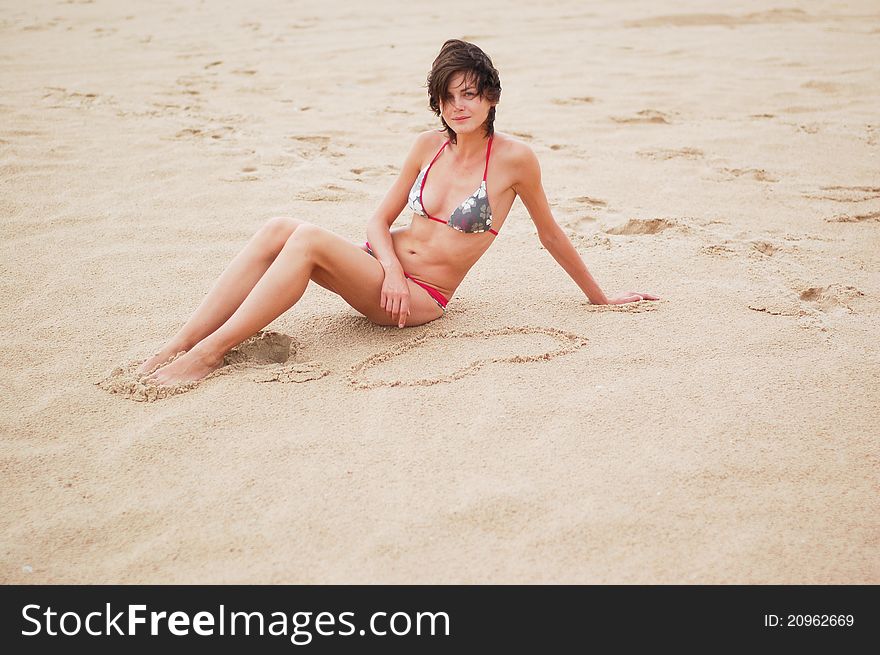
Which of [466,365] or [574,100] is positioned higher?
[574,100]

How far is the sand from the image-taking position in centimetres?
216

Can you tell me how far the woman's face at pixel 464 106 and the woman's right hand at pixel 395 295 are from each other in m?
0.62

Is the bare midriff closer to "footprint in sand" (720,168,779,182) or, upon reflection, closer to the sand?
the sand

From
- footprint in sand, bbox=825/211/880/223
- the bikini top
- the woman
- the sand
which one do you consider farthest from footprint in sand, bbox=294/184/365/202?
footprint in sand, bbox=825/211/880/223

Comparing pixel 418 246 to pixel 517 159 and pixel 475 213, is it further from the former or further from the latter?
pixel 517 159

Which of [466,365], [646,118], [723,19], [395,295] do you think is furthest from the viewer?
[723,19]

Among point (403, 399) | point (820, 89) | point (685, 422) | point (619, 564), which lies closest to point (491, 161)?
point (403, 399)

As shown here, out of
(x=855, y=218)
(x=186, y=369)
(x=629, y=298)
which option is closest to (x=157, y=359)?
(x=186, y=369)

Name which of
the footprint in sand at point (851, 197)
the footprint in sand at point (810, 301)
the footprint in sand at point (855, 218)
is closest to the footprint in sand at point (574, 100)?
the footprint in sand at point (851, 197)

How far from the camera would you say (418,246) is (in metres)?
3.37

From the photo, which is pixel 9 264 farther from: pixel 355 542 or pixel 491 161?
pixel 355 542

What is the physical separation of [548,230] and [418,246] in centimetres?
53

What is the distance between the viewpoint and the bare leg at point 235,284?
3.07 meters

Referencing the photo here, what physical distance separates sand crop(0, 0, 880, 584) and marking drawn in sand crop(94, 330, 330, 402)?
0.01 meters
